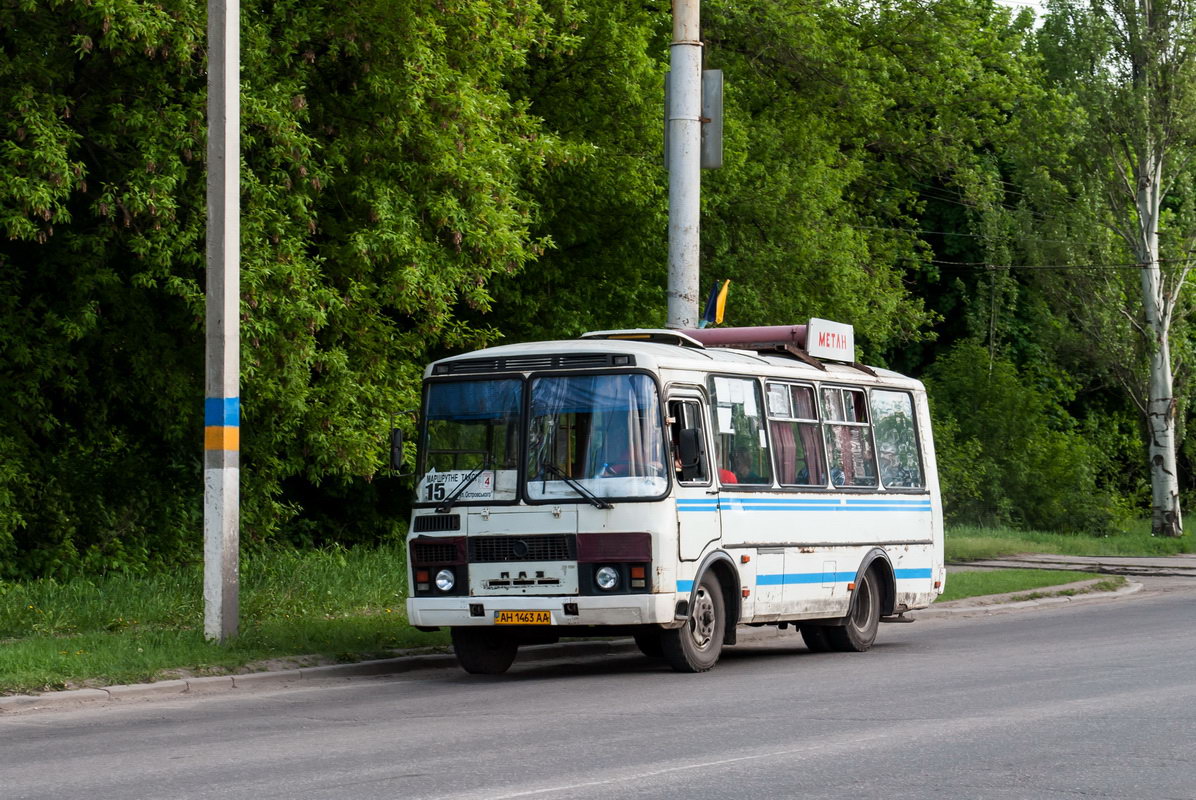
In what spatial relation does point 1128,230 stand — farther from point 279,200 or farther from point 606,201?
point 279,200

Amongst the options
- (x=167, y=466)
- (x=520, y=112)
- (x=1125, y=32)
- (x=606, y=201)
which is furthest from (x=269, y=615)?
(x=1125, y=32)

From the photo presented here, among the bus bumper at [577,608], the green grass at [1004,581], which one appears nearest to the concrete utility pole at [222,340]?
the bus bumper at [577,608]

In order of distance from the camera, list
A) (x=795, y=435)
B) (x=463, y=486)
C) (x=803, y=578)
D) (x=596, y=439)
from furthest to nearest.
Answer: (x=795, y=435) < (x=803, y=578) < (x=463, y=486) < (x=596, y=439)

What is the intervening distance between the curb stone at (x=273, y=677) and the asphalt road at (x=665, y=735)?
212mm

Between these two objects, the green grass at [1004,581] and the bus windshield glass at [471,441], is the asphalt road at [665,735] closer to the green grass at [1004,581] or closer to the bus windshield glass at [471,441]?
the bus windshield glass at [471,441]

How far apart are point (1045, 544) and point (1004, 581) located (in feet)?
34.5

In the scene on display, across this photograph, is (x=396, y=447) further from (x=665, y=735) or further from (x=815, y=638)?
(x=815, y=638)

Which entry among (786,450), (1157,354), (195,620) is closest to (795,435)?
(786,450)

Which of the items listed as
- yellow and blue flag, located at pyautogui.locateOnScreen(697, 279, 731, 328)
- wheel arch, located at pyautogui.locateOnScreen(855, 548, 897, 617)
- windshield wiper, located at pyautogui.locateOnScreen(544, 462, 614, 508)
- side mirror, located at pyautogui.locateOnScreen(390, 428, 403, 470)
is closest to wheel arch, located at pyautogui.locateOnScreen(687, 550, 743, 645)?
windshield wiper, located at pyautogui.locateOnScreen(544, 462, 614, 508)

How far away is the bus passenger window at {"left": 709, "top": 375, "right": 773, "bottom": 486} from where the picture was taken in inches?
618

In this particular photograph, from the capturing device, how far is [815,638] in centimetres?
1814

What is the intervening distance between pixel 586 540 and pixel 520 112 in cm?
1218

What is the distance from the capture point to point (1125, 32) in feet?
137

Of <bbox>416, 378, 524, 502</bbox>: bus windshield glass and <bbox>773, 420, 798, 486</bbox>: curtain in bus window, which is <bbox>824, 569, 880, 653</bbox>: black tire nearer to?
<bbox>773, 420, 798, 486</bbox>: curtain in bus window
